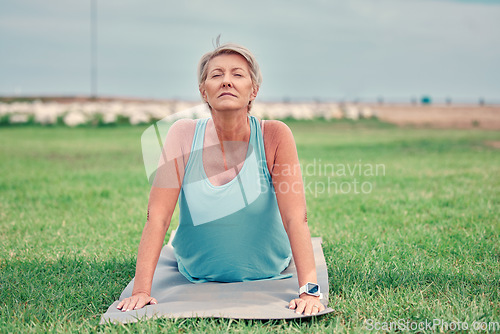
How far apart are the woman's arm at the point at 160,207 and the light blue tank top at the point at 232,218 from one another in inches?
2.6

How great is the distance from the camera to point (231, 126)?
2.81 meters

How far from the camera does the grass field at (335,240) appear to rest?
257cm

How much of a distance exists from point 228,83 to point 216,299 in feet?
3.88

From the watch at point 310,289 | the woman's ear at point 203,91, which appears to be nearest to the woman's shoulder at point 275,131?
the woman's ear at point 203,91

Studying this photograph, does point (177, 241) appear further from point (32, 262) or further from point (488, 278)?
point (488, 278)

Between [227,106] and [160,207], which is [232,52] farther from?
[160,207]

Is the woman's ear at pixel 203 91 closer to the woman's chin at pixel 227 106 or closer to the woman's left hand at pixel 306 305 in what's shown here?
the woman's chin at pixel 227 106

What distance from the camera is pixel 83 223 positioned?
15.7ft

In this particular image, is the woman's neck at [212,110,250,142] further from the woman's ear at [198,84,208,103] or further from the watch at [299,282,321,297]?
the watch at [299,282,321,297]

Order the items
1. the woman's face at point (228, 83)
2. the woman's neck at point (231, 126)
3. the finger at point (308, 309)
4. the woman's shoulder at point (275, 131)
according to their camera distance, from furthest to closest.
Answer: the woman's shoulder at point (275, 131) → the woman's neck at point (231, 126) → the woman's face at point (228, 83) → the finger at point (308, 309)

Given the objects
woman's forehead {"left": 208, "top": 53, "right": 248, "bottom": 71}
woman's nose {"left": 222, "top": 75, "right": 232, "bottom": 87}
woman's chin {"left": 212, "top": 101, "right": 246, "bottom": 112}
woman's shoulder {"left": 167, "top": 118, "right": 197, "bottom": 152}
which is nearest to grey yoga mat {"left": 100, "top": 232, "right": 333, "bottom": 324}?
woman's shoulder {"left": 167, "top": 118, "right": 197, "bottom": 152}

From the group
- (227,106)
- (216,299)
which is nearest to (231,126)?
(227,106)

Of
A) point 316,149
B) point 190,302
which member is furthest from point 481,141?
point 190,302

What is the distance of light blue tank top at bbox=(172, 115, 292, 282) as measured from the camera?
2816 mm
